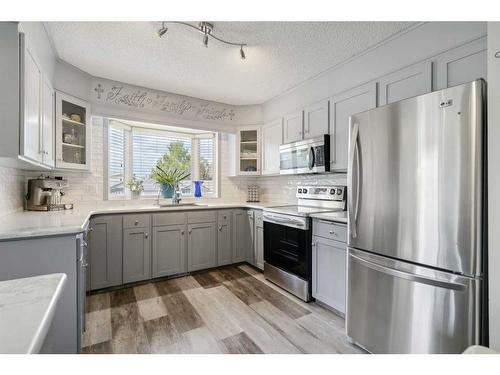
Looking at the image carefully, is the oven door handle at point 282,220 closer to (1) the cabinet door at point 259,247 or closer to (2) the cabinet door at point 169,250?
(1) the cabinet door at point 259,247

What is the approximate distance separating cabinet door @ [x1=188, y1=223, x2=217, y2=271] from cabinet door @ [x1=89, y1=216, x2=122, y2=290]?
815 mm

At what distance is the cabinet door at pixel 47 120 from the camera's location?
6.31ft

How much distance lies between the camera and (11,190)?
84.3 inches

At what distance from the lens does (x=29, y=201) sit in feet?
7.91

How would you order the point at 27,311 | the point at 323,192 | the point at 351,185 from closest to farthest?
the point at 27,311 → the point at 351,185 → the point at 323,192

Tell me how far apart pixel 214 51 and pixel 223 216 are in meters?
2.01

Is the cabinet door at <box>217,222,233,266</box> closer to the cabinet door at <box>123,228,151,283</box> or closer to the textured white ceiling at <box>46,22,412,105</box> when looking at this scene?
Result: the cabinet door at <box>123,228,151,283</box>

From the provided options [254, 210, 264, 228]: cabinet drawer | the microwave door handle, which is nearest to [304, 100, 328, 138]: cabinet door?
the microwave door handle

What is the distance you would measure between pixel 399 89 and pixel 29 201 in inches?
140

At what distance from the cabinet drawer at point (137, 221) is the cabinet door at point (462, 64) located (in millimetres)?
3030

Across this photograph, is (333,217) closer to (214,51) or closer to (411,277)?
(411,277)

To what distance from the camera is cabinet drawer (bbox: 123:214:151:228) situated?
109 inches

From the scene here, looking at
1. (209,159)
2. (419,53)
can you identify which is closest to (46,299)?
(419,53)

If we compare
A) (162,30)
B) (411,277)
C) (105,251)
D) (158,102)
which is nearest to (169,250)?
(105,251)
